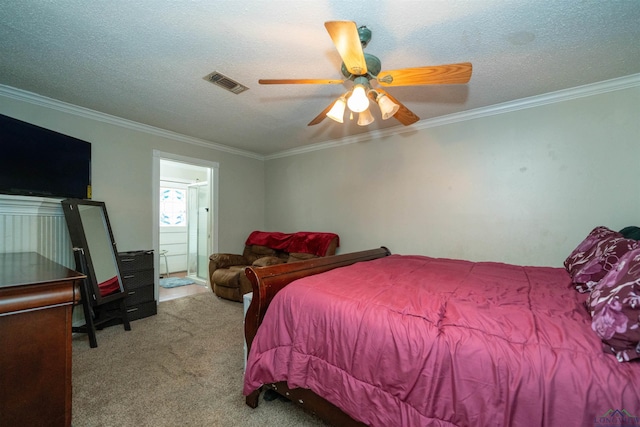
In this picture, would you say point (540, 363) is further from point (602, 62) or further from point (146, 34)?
point (146, 34)

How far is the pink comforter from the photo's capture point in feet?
2.85

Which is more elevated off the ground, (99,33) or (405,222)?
(99,33)

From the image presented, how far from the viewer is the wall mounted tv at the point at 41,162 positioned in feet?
7.22

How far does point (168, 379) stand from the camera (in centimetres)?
193

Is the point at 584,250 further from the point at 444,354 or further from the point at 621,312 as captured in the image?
the point at 444,354

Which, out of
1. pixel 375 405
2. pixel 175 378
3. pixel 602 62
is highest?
pixel 602 62

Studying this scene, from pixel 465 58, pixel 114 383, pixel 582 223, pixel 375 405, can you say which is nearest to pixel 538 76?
pixel 465 58

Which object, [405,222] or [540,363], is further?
[405,222]

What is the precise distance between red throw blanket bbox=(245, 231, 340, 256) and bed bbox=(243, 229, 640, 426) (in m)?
1.95

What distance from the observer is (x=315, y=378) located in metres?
1.36

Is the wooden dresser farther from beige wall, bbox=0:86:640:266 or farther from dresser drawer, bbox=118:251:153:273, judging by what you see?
beige wall, bbox=0:86:640:266

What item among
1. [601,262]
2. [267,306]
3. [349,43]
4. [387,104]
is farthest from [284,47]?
[601,262]

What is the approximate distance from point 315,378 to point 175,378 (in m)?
1.26

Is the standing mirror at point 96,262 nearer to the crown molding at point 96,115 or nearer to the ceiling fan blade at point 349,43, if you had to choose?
the crown molding at point 96,115
